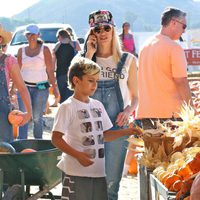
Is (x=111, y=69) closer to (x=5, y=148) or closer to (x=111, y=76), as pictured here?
(x=111, y=76)

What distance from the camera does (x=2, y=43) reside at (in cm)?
598

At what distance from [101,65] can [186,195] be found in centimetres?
184

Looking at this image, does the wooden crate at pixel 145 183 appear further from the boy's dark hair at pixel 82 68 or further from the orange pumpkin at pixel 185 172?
the boy's dark hair at pixel 82 68

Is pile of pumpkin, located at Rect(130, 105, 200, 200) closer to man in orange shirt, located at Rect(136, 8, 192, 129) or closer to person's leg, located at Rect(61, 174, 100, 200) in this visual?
person's leg, located at Rect(61, 174, 100, 200)

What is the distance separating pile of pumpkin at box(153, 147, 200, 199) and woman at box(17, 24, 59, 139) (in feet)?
14.7

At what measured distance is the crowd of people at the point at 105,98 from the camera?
4.51 meters

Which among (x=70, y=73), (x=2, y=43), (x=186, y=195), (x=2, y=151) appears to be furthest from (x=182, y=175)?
(x=2, y=43)

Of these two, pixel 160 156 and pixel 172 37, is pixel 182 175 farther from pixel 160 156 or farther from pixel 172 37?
pixel 172 37

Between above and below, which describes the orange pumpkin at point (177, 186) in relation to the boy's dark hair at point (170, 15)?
below

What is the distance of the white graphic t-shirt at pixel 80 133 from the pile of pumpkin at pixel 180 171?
432mm

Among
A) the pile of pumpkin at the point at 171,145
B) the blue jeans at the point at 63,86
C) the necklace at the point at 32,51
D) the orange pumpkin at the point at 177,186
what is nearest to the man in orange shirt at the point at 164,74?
the pile of pumpkin at the point at 171,145

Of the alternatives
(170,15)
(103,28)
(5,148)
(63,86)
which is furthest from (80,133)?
(63,86)

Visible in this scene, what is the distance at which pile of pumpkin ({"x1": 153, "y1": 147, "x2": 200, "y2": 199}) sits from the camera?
3.83m

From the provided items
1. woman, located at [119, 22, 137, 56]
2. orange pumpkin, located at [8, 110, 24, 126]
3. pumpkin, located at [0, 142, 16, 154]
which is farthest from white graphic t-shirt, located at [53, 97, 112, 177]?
woman, located at [119, 22, 137, 56]
